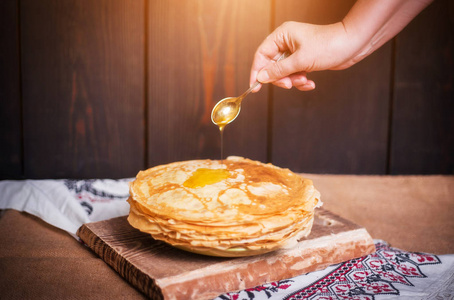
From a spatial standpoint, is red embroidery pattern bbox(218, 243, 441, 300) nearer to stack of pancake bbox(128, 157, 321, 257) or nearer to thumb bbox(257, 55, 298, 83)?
stack of pancake bbox(128, 157, 321, 257)

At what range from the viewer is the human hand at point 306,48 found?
1438mm

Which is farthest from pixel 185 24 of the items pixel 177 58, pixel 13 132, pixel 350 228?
pixel 350 228

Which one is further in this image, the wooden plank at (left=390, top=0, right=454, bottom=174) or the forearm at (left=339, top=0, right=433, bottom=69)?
the wooden plank at (left=390, top=0, right=454, bottom=174)

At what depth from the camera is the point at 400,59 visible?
6.63 feet

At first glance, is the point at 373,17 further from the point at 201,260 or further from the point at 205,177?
the point at 201,260

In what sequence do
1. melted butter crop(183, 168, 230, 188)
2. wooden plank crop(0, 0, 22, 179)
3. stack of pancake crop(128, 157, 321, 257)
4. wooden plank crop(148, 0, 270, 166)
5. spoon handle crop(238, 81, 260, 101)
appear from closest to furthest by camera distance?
1. stack of pancake crop(128, 157, 321, 257)
2. melted butter crop(183, 168, 230, 188)
3. spoon handle crop(238, 81, 260, 101)
4. wooden plank crop(0, 0, 22, 179)
5. wooden plank crop(148, 0, 270, 166)

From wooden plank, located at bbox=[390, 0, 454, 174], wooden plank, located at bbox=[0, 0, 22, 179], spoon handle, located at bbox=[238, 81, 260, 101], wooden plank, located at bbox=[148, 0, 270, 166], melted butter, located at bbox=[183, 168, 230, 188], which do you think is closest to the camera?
melted butter, located at bbox=[183, 168, 230, 188]

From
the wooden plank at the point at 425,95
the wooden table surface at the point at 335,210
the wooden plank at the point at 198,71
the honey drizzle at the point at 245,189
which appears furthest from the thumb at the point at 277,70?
the wooden plank at the point at 425,95

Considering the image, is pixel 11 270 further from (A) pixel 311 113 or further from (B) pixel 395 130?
(B) pixel 395 130

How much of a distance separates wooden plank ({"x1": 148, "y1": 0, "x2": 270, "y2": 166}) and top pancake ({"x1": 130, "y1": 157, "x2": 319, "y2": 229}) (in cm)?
71

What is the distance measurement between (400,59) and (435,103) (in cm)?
29

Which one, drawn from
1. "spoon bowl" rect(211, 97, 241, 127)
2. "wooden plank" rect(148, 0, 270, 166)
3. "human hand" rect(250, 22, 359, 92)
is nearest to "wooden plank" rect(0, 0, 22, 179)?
"wooden plank" rect(148, 0, 270, 166)

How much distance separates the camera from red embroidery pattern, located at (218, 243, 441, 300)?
3.31 feet

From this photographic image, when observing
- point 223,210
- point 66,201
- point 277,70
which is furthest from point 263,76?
point 66,201
